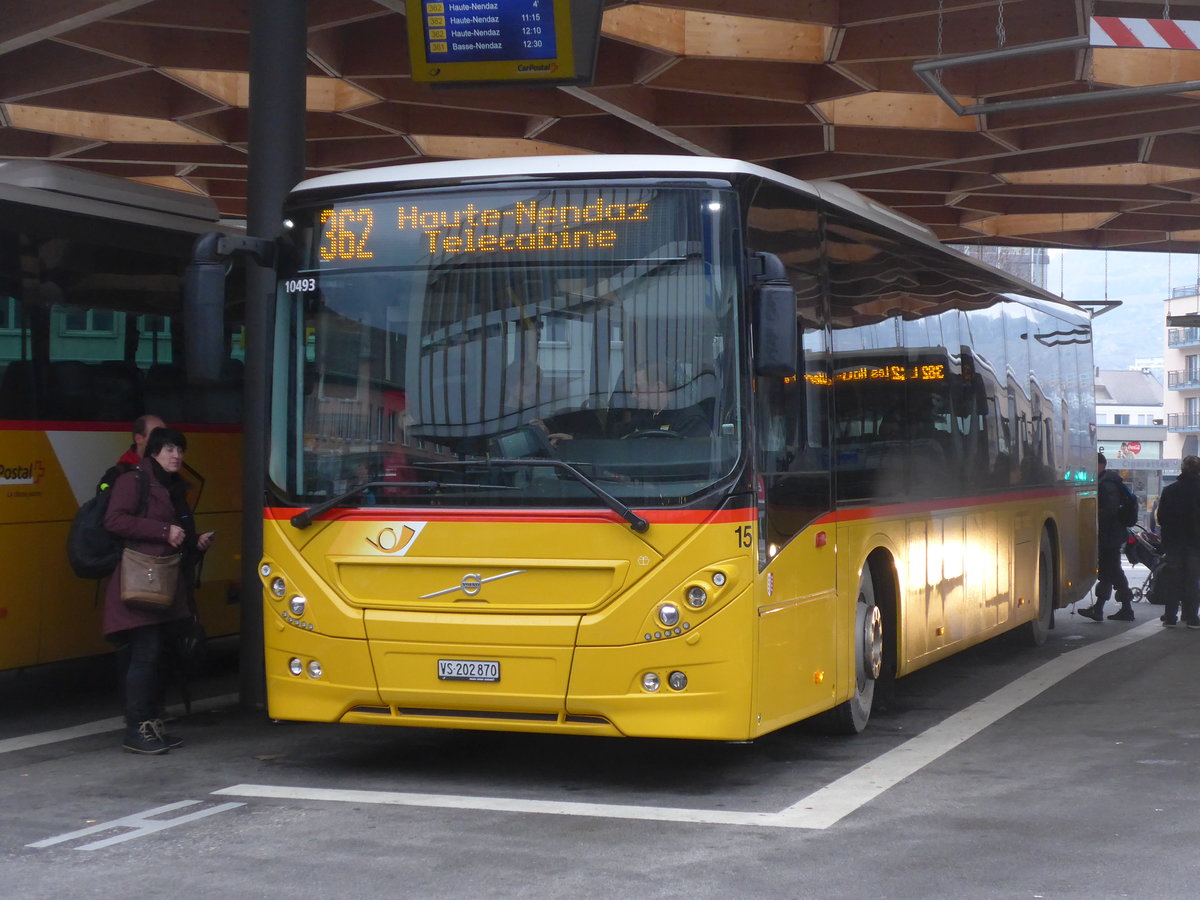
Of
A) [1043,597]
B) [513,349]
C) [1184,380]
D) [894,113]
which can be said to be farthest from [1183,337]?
[513,349]

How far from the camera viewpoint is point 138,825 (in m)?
7.52

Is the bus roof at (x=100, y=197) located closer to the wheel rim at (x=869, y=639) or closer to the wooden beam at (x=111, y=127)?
the wheel rim at (x=869, y=639)

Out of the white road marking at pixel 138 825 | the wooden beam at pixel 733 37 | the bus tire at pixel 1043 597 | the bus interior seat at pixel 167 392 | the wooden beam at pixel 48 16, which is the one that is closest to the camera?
the white road marking at pixel 138 825

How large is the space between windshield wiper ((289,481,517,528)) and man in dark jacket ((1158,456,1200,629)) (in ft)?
42.7

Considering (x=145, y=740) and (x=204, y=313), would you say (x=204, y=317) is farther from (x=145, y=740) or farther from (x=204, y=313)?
(x=145, y=740)

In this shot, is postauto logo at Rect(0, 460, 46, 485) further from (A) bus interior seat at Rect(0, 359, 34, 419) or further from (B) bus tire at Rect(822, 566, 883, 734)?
(B) bus tire at Rect(822, 566, 883, 734)

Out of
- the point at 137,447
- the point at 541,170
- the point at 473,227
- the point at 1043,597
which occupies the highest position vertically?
the point at 541,170

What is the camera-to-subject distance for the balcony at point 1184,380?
119 m

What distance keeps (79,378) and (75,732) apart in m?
2.35

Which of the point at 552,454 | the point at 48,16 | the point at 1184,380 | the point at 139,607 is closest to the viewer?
the point at 552,454

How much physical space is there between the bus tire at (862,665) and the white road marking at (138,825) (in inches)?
144

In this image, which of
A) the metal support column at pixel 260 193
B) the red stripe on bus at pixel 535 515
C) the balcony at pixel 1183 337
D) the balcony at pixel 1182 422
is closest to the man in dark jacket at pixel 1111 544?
the metal support column at pixel 260 193

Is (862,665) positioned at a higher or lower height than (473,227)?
lower

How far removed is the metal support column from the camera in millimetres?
11367
